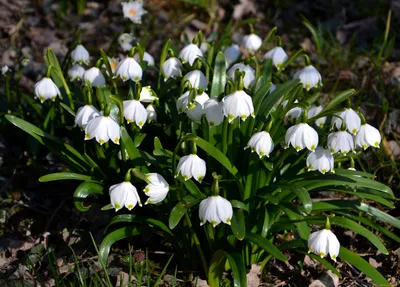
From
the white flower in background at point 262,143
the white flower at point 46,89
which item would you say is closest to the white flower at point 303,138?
the white flower in background at point 262,143

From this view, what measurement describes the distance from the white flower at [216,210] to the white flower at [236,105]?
0.28 meters

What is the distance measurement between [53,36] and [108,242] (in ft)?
8.29

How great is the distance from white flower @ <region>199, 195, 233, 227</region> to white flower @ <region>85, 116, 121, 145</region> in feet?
1.41

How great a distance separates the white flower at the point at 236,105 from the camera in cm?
220

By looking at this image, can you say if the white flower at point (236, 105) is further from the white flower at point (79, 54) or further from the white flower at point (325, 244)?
the white flower at point (79, 54)

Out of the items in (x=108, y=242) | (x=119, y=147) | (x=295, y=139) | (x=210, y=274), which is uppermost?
(x=295, y=139)

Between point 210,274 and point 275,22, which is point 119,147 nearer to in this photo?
point 210,274

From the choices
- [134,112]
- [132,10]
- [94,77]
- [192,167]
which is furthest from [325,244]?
[132,10]

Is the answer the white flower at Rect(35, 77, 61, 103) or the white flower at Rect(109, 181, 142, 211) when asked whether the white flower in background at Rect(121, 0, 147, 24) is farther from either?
the white flower at Rect(109, 181, 142, 211)

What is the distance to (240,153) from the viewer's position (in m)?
2.55

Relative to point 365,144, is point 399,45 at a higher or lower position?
lower

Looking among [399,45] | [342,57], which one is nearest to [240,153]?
[342,57]

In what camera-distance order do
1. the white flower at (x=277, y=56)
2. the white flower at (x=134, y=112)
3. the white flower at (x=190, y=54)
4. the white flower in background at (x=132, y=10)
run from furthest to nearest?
1. the white flower in background at (x=132, y=10)
2. the white flower at (x=277, y=56)
3. the white flower at (x=190, y=54)
4. the white flower at (x=134, y=112)

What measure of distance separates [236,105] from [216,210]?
37 cm
